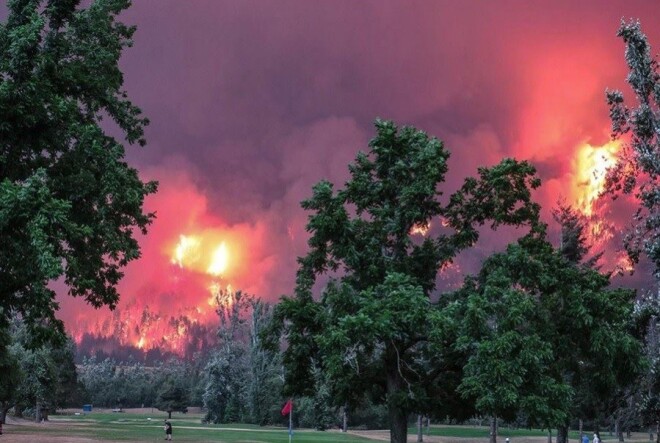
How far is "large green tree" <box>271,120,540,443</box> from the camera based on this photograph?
104 ft

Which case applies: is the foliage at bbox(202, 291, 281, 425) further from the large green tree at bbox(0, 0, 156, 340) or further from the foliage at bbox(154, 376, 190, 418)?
the large green tree at bbox(0, 0, 156, 340)

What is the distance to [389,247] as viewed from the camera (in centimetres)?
3406

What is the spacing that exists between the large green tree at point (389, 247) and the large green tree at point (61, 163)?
8829mm

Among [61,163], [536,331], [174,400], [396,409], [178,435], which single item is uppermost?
A: [61,163]

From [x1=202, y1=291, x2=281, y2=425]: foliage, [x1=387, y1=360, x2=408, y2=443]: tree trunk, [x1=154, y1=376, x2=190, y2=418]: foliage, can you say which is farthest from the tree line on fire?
[x1=154, y1=376, x2=190, y2=418]: foliage

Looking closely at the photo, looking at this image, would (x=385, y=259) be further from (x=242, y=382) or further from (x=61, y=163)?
(x=242, y=382)

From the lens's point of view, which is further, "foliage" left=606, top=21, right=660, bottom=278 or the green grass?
the green grass

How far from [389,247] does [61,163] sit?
16.1 meters

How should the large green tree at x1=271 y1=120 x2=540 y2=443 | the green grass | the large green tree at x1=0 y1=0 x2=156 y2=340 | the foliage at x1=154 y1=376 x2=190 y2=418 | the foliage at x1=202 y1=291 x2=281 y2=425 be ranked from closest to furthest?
1. the large green tree at x1=0 y1=0 x2=156 y2=340
2. the large green tree at x1=271 y1=120 x2=540 y2=443
3. the green grass
4. the foliage at x1=202 y1=291 x2=281 y2=425
5. the foliage at x1=154 y1=376 x2=190 y2=418

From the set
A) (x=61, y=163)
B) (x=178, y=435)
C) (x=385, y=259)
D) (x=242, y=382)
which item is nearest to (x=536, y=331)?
(x=385, y=259)

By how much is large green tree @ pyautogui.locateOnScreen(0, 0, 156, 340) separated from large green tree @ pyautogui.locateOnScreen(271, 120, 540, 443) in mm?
8829

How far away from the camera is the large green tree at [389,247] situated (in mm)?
31562

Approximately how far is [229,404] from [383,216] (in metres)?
88.6

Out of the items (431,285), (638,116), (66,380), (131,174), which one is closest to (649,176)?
(638,116)
